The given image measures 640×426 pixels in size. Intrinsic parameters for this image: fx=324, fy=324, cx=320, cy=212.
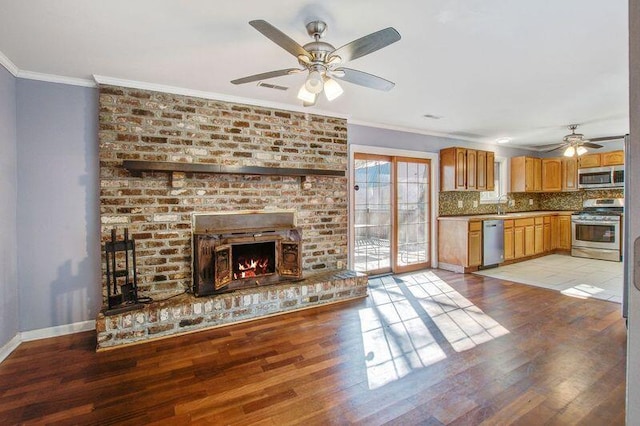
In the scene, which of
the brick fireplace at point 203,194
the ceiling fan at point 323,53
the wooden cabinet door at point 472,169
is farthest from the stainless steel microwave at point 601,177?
the ceiling fan at point 323,53

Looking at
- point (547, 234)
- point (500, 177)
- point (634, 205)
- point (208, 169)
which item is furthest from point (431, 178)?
point (634, 205)

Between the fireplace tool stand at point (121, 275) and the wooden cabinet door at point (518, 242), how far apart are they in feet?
20.4

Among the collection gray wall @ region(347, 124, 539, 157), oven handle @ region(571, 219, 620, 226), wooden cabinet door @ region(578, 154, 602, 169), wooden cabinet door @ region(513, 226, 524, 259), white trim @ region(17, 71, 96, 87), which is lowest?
wooden cabinet door @ region(513, 226, 524, 259)

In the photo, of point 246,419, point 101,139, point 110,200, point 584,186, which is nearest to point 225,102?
point 101,139

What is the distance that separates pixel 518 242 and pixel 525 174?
1734mm

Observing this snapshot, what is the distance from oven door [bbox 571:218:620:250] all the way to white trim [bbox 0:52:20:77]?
902cm

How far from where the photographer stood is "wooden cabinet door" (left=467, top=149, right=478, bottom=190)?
5875 millimetres

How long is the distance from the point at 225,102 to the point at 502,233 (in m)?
5.14

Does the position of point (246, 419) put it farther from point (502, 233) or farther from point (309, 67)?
point (502, 233)

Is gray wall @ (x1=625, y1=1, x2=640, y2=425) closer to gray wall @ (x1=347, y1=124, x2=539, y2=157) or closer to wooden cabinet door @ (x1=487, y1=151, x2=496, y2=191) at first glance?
gray wall @ (x1=347, y1=124, x2=539, y2=157)

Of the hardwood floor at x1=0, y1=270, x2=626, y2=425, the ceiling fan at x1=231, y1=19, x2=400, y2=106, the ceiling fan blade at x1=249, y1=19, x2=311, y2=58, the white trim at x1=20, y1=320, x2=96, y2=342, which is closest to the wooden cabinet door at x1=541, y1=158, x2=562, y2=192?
the hardwood floor at x1=0, y1=270, x2=626, y2=425

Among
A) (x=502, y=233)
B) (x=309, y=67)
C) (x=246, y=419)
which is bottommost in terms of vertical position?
(x=246, y=419)

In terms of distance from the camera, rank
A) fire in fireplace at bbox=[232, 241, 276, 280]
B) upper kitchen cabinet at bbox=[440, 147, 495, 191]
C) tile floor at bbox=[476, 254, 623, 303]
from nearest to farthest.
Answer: fire in fireplace at bbox=[232, 241, 276, 280] → tile floor at bbox=[476, 254, 623, 303] → upper kitchen cabinet at bbox=[440, 147, 495, 191]

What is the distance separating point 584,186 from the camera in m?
6.94
